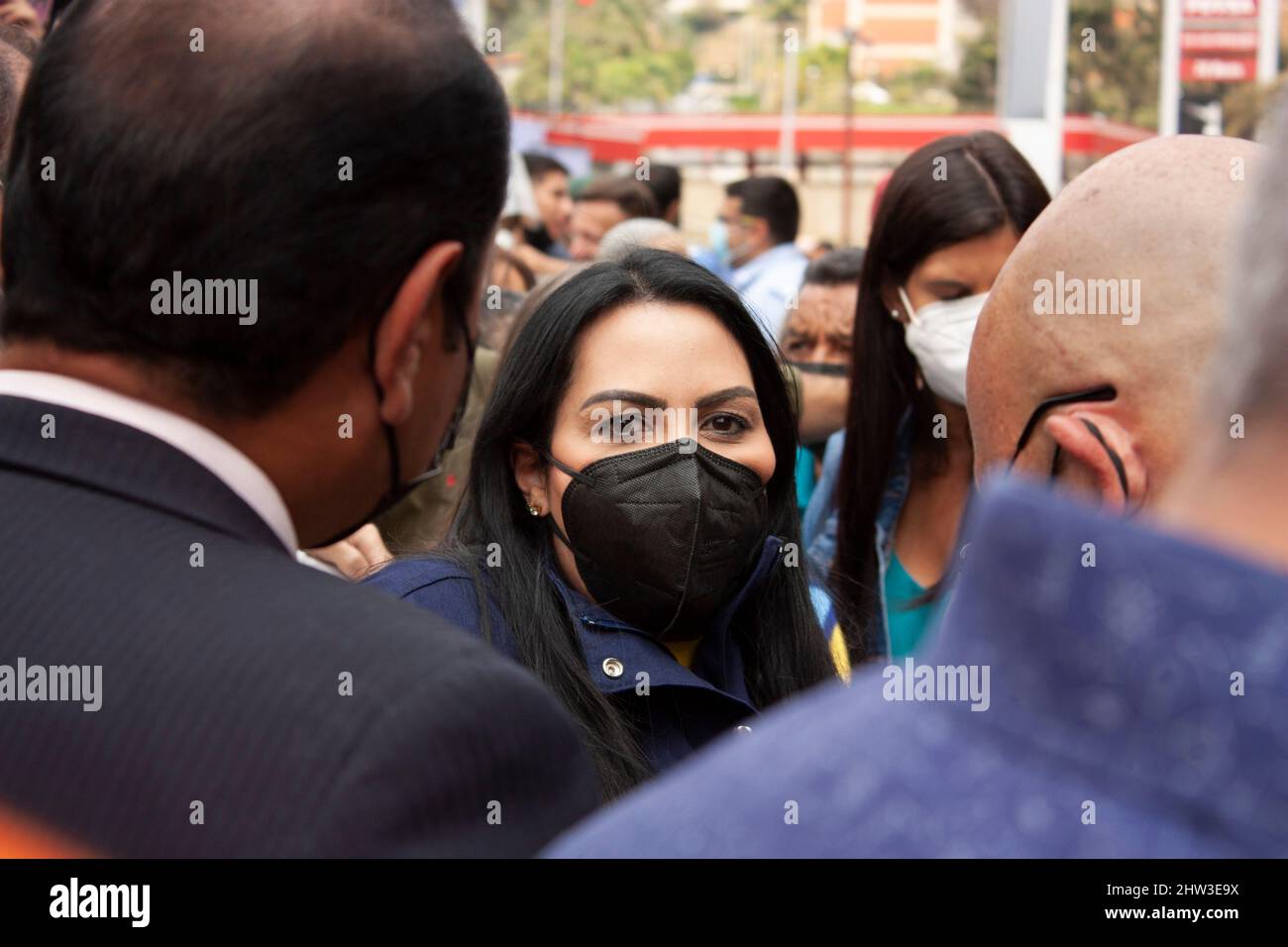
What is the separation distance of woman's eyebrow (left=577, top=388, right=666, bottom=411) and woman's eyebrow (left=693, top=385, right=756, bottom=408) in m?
0.08

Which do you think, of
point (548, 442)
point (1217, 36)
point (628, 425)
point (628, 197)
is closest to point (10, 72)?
point (548, 442)

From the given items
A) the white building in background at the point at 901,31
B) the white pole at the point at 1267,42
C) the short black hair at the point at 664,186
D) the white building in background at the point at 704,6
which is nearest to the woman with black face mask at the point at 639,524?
the short black hair at the point at 664,186

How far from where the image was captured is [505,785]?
1.28 meters

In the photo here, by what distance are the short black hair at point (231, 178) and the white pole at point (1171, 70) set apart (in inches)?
574

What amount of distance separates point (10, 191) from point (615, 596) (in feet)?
4.92

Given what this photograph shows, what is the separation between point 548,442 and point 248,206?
1.57m

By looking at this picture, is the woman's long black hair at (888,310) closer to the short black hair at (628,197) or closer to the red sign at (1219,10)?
Result: the short black hair at (628,197)

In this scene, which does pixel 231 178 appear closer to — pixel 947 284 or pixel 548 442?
pixel 548 442

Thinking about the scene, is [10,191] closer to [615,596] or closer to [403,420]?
[403,420]

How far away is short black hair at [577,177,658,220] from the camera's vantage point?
9578 millimetres

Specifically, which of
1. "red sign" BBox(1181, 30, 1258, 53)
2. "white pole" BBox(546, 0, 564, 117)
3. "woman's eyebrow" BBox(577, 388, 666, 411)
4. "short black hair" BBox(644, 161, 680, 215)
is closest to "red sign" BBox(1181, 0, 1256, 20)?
"red sign" BBox(1181, 30, 1258, 53)

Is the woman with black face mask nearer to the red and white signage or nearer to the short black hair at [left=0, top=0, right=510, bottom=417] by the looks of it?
the short black hair at [left=0, top=0, right=510, bottom=417]
